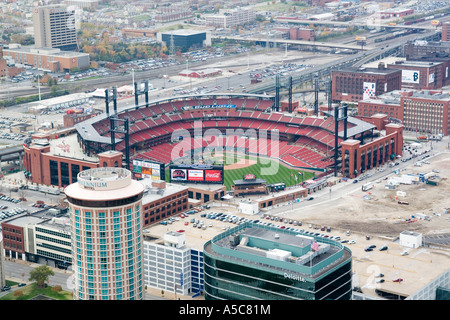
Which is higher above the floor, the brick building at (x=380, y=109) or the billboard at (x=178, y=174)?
the brick building at (x=380, y=109)

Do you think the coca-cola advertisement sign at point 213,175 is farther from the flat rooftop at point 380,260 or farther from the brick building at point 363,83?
the brick building at point 363,83

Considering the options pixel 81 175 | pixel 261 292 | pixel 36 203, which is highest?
pixel 81 175

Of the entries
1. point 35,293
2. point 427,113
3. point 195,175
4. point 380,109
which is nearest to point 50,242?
point 35,293

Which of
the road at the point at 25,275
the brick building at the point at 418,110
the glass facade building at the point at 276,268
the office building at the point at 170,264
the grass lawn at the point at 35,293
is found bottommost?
the road at the point at 25,275

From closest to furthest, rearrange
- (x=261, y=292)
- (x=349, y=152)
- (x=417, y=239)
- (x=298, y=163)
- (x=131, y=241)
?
1. (x=261, y=292)
2. (x=131, y=241)
3. (x=417, y=239)
4. (x=349, y=152)
5. (x=298, y=163)

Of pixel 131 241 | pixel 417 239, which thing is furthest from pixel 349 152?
pixel 131 241

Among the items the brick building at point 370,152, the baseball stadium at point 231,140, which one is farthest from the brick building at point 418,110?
the brick building at point 370,152

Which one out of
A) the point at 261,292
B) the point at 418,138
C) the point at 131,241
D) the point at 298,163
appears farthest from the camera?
the point at 418,138

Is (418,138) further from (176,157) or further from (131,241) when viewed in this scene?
(131,241)

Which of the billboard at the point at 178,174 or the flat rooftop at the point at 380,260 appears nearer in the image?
the flat rooftop at the point at 380,260
